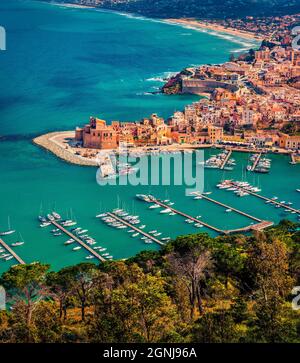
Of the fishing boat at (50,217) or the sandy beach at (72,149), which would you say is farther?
the sandy beach at (72,149)

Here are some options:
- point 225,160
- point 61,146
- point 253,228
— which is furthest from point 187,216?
point 61,146

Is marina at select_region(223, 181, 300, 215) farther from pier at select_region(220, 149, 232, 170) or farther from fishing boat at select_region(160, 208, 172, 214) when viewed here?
fishing boat at select_region(160, 208, 172, 214)

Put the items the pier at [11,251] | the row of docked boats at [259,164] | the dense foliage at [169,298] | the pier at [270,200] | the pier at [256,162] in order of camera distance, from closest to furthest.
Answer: the dense foliage at [169,298] → the pier at [11,251] → the pier at [270,200] → the row of docked boats at [259,164] → the pier at [256,162]

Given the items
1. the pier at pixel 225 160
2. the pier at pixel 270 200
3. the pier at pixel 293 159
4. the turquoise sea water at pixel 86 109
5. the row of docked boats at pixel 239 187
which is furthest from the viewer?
the pier at pixel 293 159

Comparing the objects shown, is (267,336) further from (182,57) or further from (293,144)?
(182,57)

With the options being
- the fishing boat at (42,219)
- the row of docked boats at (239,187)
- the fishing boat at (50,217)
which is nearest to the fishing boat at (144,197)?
the row of docked boats at (239,187)

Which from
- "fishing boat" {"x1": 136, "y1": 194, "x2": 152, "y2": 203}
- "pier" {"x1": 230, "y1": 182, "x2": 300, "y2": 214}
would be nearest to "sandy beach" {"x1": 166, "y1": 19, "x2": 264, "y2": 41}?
"pier" {"x1": 230, "y1": 182, "x2": 300, "y2": 214}

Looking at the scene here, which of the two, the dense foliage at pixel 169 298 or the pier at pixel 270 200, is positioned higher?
the dense foliage at pixel 169 298

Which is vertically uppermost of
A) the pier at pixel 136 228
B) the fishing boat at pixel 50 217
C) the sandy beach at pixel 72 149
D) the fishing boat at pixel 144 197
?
the sandy beach at pixel 72 149

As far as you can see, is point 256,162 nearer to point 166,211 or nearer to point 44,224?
point 166,211

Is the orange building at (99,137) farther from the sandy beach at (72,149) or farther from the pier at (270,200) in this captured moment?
the pier at (270,200)
